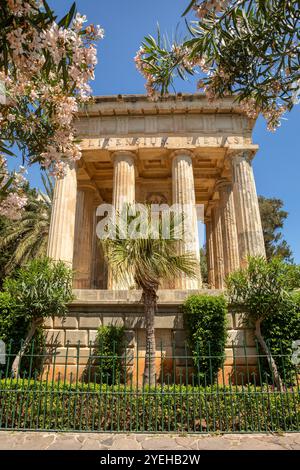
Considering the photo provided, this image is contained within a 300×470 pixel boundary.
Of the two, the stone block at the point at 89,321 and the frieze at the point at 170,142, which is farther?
the frieze at the point at 170,142

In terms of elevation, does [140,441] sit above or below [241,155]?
below

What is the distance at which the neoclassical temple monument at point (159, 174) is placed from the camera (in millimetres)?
14469

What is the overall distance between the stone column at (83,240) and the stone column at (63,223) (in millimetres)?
2762

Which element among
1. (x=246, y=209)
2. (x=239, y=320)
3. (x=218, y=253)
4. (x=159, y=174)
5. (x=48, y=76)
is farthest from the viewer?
(x=159, y=174)

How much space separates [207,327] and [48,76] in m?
7.87

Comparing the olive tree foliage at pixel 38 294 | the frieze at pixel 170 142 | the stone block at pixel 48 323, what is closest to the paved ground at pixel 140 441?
the olive tree foliage at pixel 38 294

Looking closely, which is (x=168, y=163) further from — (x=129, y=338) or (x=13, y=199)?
(x=13, y=199)

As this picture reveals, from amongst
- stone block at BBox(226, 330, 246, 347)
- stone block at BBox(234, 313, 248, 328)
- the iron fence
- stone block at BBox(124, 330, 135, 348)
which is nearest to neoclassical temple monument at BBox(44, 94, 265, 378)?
stone block at BBox(124, 330, 135, 348)

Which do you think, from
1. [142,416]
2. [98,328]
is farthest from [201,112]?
[142,416]

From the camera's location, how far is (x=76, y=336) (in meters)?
11.0

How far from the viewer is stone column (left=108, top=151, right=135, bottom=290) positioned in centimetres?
1508

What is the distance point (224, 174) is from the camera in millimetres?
18625

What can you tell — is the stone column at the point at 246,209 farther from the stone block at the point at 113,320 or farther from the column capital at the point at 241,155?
the stone block at the point at 113,320

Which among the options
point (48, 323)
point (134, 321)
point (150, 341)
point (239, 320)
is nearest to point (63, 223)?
point (48, 323)
